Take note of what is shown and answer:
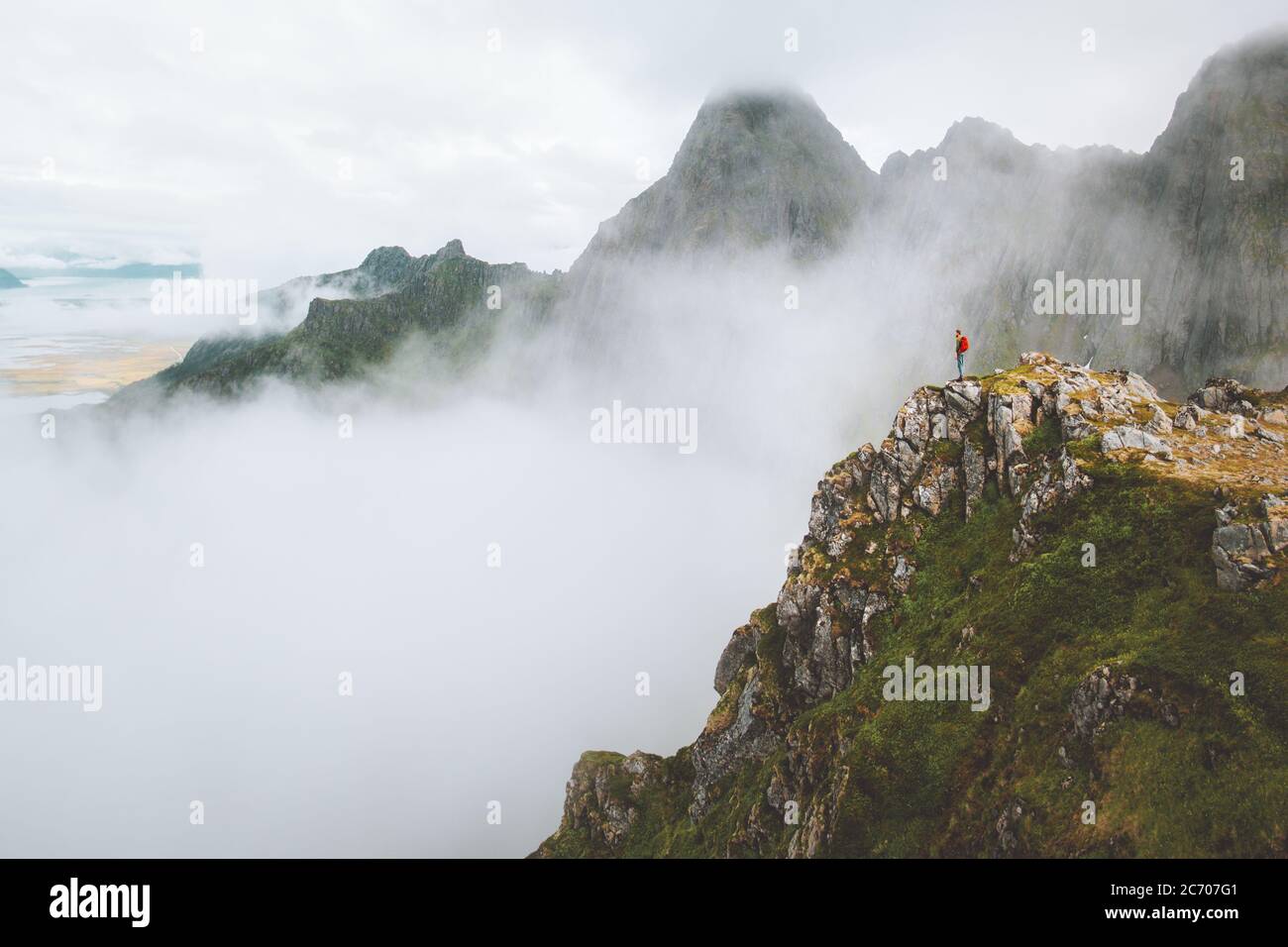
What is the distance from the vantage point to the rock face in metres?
30.8

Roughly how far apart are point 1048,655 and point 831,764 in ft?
55.9

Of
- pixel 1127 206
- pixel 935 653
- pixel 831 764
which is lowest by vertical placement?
pixel 831 764

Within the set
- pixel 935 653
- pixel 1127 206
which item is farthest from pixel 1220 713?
pixel 1127 206

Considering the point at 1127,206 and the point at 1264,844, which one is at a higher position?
the point at 1127,206

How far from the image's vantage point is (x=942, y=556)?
4531 centimetres

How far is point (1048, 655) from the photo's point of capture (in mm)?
34375

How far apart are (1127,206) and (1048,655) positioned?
9198 inches

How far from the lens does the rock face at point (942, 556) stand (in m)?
30.8
